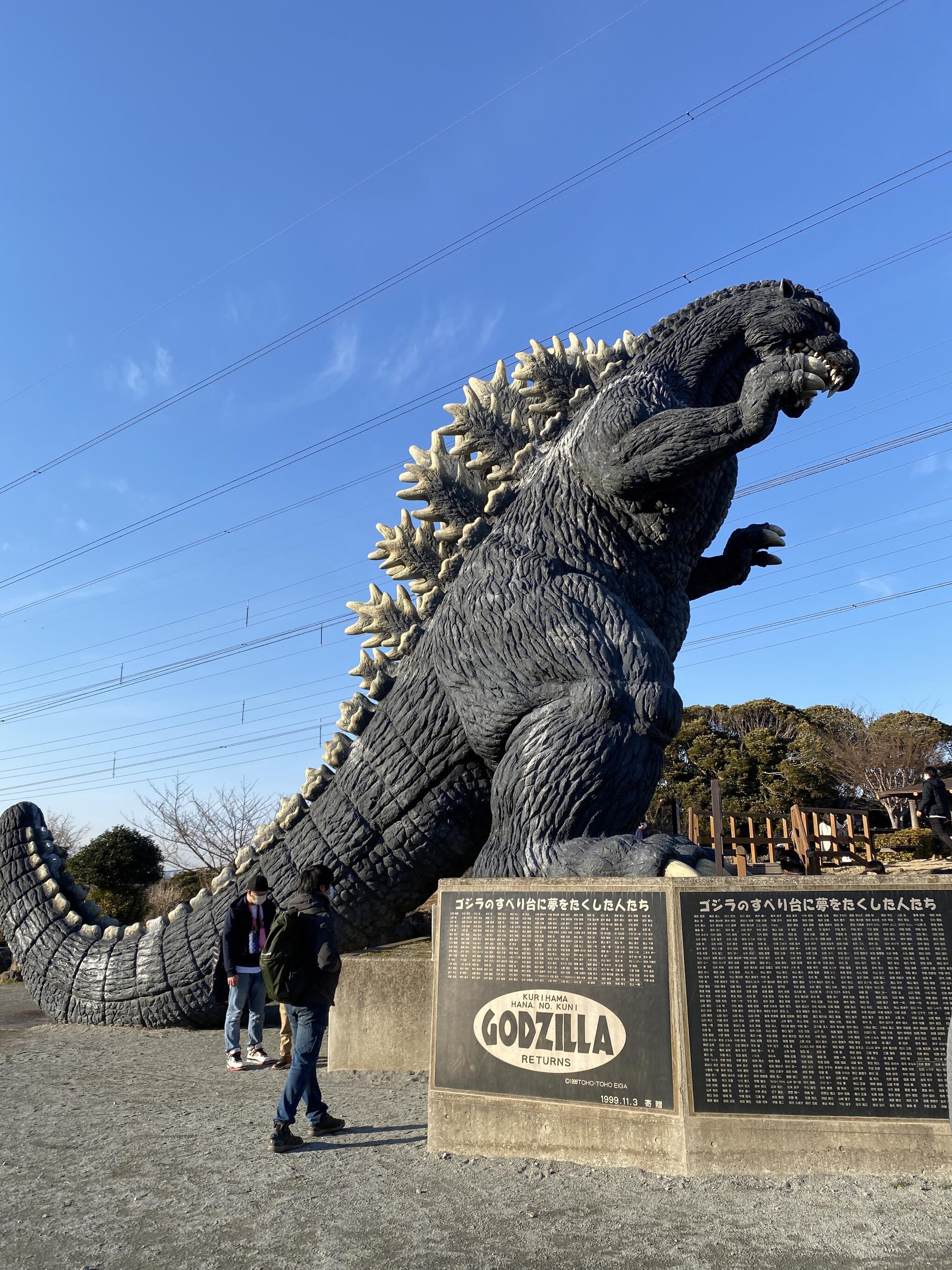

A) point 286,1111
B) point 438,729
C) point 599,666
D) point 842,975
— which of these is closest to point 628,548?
point 599,666

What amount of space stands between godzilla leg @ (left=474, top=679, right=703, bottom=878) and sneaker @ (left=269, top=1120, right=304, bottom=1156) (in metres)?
1.27

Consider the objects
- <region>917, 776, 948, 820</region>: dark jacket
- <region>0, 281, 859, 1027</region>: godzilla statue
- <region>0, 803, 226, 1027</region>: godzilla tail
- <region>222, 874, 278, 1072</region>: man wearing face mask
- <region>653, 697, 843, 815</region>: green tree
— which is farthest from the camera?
<region>653, 697, 843, 815</region>: green tree

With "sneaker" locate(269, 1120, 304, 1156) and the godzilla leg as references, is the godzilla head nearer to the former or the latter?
the godzilla leg

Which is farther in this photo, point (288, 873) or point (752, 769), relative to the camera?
point (752, 769)

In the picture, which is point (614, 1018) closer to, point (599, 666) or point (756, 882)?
point (756, 882)

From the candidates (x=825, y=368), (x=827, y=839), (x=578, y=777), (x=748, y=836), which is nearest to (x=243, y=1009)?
(x=578, y=777)

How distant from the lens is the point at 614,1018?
117 inches

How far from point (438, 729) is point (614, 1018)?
176 cm

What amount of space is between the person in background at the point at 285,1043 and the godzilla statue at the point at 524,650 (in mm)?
507

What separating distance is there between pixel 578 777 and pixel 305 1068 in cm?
156

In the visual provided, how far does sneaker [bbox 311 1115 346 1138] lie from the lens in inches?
131

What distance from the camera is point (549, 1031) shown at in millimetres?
3062

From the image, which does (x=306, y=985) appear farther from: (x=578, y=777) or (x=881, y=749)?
(x=881, y=749)

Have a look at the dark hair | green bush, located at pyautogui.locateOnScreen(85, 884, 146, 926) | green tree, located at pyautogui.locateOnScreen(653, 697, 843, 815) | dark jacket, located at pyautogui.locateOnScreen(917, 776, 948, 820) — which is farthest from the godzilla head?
green tree, located at pyautogui.locateOnScreen(653, 697, 843, 815)
